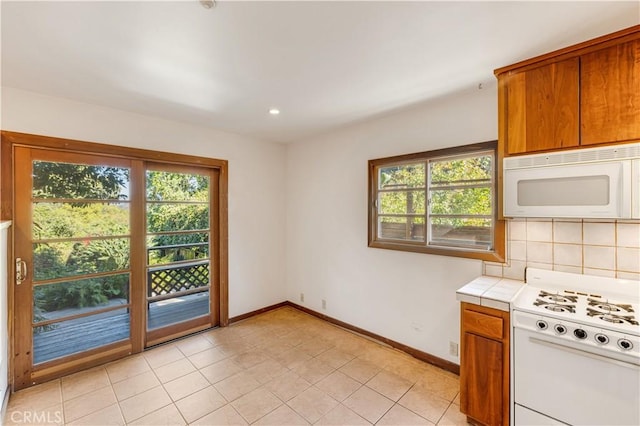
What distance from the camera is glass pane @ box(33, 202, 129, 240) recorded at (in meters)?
2.48

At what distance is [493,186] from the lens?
2.41 m

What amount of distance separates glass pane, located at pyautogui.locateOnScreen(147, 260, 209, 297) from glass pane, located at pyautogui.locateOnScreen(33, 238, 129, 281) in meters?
0.35

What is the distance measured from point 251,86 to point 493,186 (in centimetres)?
226

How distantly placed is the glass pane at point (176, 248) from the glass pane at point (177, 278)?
0.09 meters

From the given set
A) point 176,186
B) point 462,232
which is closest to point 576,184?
point 462,232

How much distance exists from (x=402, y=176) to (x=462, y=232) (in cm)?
87

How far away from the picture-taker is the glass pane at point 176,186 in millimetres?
3129

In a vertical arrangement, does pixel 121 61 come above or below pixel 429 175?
above

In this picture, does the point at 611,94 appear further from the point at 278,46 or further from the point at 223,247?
the point at 223,247

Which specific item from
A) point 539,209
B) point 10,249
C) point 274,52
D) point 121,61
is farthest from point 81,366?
point 539,209

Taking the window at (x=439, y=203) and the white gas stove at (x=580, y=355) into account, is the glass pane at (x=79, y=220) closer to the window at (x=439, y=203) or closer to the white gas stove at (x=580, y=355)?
the window at (x=439, y=203)

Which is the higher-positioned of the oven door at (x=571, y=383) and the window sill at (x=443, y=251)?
the window sill at (x=443, y=251)

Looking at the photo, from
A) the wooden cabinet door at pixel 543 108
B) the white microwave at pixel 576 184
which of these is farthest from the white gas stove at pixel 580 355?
the wooden cabinet door at pixel 543 108

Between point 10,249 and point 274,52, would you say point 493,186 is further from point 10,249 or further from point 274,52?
point 10,249
